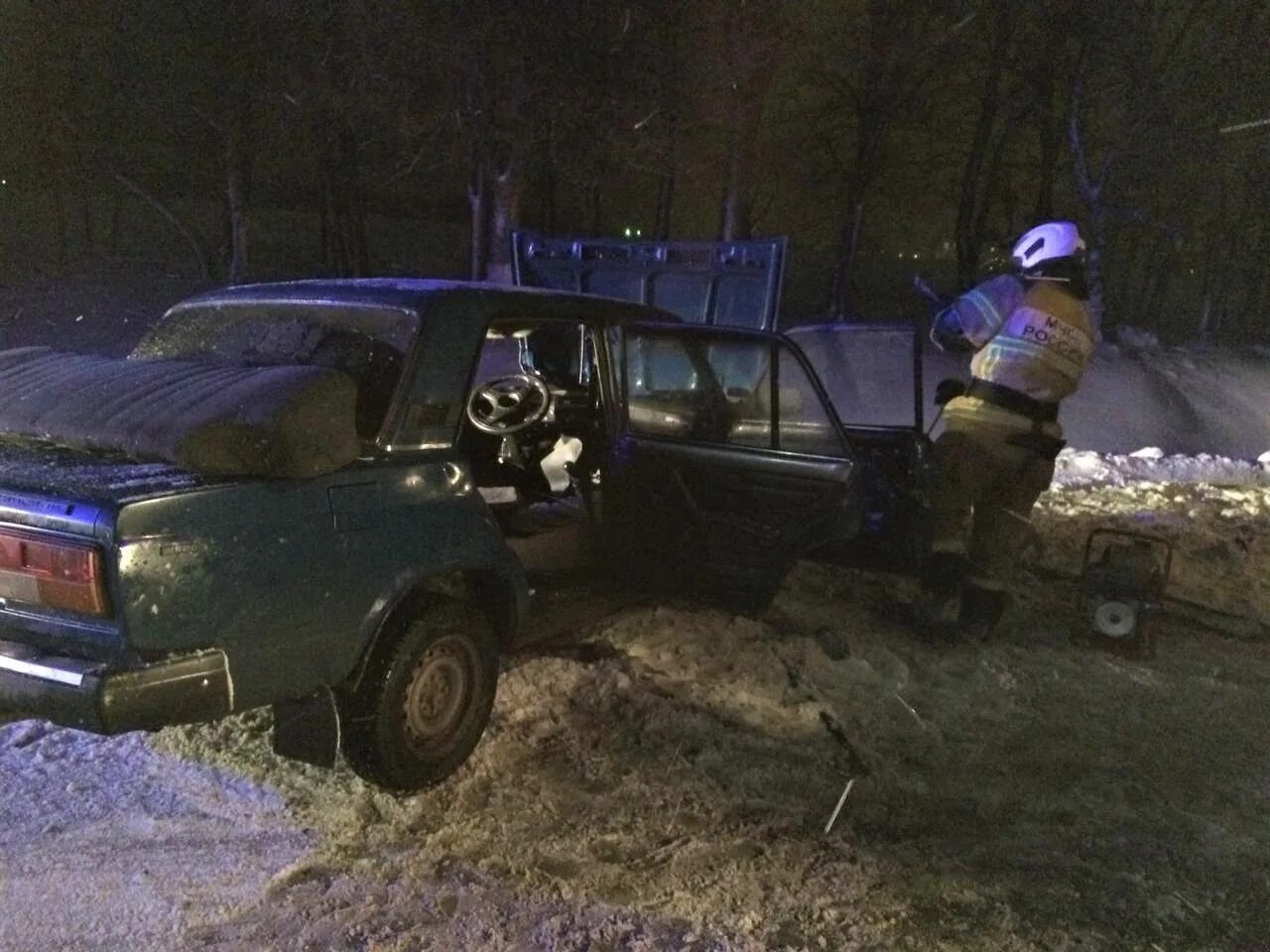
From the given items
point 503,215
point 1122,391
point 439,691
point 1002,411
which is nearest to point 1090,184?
point 1122,391

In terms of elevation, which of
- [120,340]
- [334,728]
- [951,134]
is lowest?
[120,340]

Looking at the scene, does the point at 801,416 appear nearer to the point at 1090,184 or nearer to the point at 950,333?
the point at 950,333

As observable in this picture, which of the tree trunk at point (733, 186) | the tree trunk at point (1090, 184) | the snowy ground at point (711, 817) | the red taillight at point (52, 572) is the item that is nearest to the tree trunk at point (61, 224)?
the tree trunk at point (733, 186)

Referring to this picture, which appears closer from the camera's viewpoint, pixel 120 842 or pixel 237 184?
pixel 120 842

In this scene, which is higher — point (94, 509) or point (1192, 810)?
point (94, 509)

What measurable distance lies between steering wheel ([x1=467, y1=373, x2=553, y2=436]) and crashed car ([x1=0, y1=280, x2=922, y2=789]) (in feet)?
0.04

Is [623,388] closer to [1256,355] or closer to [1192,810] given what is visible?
[1192,810]

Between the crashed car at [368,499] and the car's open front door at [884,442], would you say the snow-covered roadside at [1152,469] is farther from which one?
the crashed car at [368,499]

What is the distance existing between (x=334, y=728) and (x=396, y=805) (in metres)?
0.47

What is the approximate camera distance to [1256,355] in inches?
875

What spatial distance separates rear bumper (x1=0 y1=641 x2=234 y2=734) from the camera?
111 inches

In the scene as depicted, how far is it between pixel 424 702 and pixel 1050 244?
411cm

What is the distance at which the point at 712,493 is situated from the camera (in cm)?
493

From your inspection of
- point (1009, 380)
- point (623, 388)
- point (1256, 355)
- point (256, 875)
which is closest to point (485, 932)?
point (256, 875)
